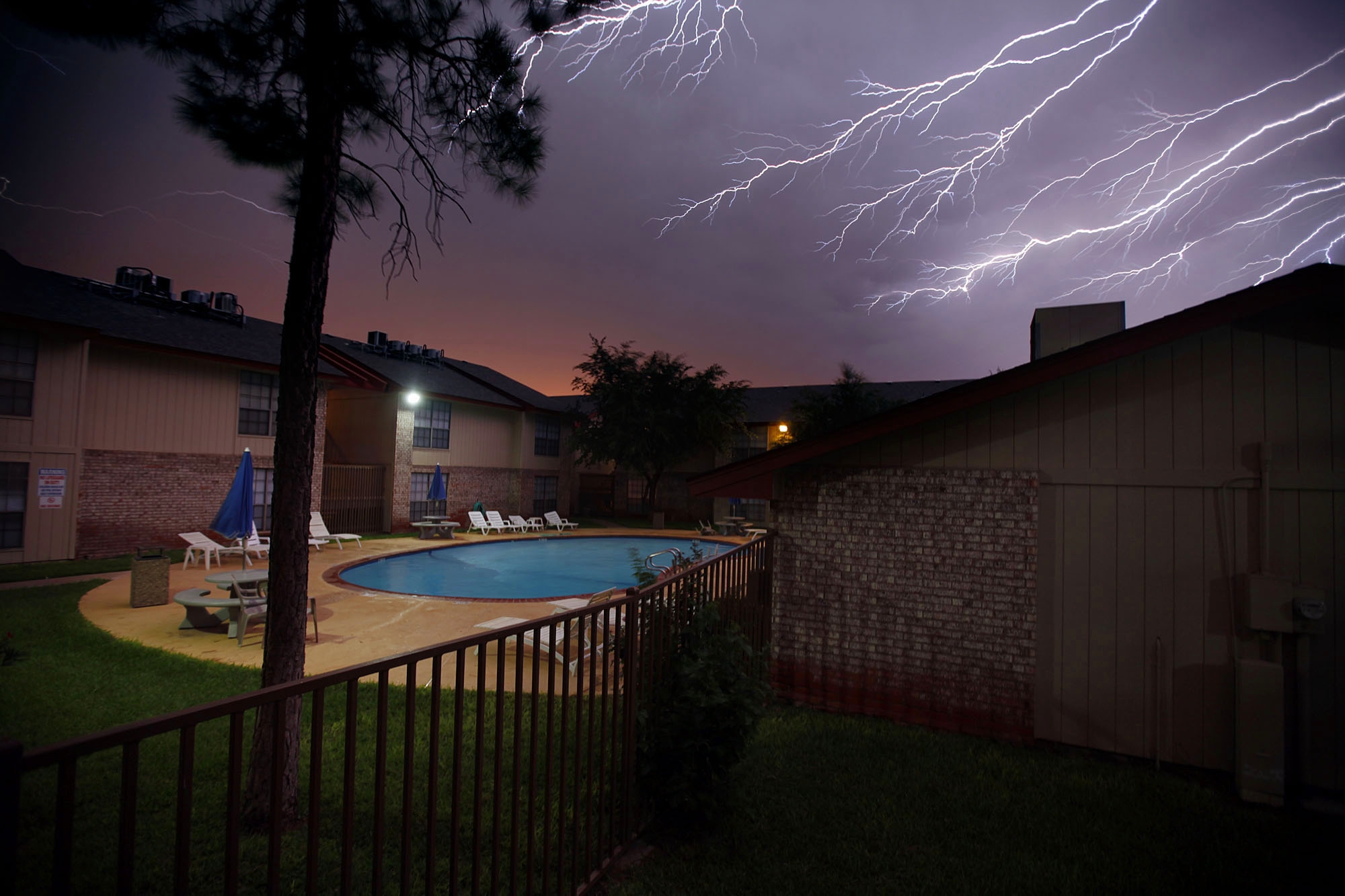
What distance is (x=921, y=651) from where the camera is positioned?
229 inches

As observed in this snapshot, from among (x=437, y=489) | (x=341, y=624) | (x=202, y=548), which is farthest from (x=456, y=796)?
(x=437, y=489)

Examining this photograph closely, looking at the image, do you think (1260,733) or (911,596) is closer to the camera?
(1260,733)

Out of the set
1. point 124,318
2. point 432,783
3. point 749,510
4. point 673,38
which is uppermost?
point 673,38

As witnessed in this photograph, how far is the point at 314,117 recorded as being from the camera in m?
3.97

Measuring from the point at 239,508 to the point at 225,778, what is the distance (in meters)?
8.10

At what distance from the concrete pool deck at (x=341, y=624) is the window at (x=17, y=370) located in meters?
4.66

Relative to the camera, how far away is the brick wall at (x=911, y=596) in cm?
555

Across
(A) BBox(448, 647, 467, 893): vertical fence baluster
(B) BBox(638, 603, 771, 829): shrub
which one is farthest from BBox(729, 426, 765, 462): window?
(A) BBox(448, 647, 467, 893): vertical fence baluster

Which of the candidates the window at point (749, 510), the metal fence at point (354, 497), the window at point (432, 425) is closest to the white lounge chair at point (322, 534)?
the metal fence at point (354, 497)

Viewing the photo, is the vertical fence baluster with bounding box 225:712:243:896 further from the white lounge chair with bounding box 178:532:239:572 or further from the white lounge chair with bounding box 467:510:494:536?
the white lounge chair with bounding box 467:510:494:536

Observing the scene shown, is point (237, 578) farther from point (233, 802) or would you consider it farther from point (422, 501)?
point (422, 501)

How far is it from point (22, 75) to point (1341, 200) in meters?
27.6

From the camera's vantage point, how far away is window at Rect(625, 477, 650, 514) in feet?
114

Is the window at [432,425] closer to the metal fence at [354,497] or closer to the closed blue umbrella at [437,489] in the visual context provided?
the closed blue umbrella at [437,489]
